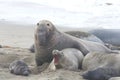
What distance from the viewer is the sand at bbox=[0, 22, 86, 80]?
20.5 feet

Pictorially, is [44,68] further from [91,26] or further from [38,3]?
[38,3]

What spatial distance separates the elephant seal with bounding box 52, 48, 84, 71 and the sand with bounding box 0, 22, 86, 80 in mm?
176

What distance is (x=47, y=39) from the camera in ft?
23.6

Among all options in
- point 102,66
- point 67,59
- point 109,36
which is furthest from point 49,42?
point 109,36

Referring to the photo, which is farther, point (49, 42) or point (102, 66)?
point (49, 42)

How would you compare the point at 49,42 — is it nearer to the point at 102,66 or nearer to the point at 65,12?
the point at 102,66

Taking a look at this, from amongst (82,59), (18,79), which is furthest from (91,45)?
(18,79)

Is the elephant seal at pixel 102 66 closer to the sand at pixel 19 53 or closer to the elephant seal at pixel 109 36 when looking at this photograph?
the sand at pixel 19 53

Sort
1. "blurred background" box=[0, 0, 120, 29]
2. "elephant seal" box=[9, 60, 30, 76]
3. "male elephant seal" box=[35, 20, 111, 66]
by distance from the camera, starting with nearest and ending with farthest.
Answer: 1. "elephant seal" box=[9, 60, 30, 76]
2. "male elephant seal" box=[35, 20, 111, 66]
3. "blurred background" box=[0, 0, 120, 29]

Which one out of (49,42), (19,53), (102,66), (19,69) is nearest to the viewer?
(102,66)

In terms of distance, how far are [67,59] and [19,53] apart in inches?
78.0

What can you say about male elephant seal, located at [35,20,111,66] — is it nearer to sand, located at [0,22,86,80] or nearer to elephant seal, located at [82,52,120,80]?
sand, located at [0,22,86,80]

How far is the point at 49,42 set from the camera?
7.25 m

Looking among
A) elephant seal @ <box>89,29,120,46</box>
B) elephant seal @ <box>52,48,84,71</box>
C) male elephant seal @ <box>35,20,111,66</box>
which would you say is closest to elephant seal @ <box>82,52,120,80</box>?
elephant seal @ <box>52,48,84,71</box>
